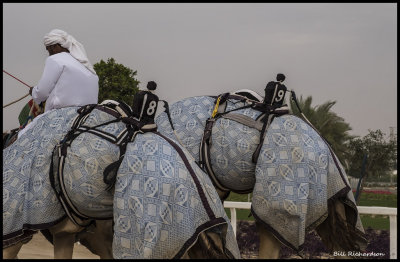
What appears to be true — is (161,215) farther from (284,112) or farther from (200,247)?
(284,112)

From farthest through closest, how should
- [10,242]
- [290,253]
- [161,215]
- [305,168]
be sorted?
[290,253], [305,168], [10,242], [161,215]

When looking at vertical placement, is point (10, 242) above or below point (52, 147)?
below

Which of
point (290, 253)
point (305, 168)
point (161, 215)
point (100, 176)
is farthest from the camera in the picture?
point (290, 253)

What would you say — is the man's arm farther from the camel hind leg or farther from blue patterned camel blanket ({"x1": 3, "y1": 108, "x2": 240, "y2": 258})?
the camel hind leg

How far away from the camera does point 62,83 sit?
536 centimetres

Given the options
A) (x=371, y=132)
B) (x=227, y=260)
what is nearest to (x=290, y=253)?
(x=227, y=260)

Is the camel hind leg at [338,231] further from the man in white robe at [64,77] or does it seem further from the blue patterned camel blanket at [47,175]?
the man in white robe at [64,77]

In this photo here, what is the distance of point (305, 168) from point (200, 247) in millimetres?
1720

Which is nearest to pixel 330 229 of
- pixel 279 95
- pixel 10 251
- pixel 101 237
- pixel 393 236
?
pixel 279 95

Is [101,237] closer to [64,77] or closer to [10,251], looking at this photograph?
[10,251]

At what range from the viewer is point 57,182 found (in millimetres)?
4758

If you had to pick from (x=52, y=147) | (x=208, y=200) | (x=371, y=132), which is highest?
(x=52, y=147)

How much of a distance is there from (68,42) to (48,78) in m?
0.40

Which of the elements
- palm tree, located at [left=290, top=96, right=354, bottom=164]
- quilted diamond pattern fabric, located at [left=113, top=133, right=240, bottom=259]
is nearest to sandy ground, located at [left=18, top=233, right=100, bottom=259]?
quilted diamond pattern fabric, located at [left=113, top=133, right=240, bottom=259]
